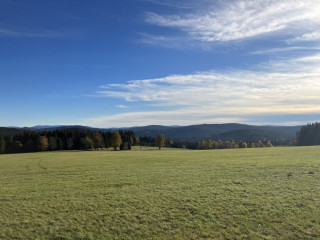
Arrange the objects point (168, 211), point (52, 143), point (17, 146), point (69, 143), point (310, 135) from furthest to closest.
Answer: point (310, 135), point (69, 143), point (17, 146), point (52, 143), point (168, 211)

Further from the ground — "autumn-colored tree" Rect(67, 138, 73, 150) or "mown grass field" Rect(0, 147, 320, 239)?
"mown grass field" Rect(0, 147, 320, 239)

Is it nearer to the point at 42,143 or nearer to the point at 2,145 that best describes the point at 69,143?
the point at 42,143

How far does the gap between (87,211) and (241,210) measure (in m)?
8.41

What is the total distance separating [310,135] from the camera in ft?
418

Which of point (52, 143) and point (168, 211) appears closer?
point (168, 211)

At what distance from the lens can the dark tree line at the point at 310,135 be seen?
124 meters

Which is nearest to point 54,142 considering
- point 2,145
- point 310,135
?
point 2,145

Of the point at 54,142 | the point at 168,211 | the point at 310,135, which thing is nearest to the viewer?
the point at 168,211

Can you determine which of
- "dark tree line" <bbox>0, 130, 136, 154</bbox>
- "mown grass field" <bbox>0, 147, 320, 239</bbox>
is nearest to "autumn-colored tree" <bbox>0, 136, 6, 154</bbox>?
"dark tree line" <bbox>0, 130, 136, 154</bbox>

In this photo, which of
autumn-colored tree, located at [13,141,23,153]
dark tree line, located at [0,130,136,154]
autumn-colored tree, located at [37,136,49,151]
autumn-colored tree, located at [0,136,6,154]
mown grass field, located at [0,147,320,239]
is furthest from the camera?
autumn-colored tree, located at [13,141,23,153]

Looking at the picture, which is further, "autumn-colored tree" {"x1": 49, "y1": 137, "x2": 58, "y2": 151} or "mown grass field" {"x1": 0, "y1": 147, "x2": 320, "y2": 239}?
"autumn-colored tree" {"x1": 49, "y1": 137, "x2": 58, "y2": 151}

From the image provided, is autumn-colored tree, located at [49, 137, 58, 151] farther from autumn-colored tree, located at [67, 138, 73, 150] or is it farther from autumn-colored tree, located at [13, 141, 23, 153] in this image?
autumn-colored tree, located at [13, 141, 23, 153]

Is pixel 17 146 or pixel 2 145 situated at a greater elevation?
pixel 2 145

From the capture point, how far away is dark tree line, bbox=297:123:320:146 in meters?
124
